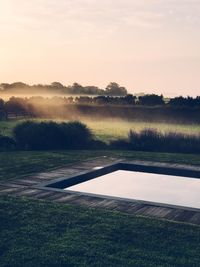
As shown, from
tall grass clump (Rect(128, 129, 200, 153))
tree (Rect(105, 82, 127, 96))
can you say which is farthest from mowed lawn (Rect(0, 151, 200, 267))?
tree (Rect(105, 82, 127, 96))

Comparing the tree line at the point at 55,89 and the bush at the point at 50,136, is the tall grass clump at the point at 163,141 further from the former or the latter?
the tree line at the point at 55,89

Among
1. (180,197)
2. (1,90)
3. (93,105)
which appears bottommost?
(180,197)

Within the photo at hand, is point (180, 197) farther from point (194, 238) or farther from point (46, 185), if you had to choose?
point (194, 238)

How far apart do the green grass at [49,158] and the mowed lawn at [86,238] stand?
3654 mm

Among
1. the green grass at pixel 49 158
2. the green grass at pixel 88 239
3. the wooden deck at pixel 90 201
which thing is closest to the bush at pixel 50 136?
the green grass at pixel 49 158

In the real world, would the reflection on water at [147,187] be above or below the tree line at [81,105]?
below

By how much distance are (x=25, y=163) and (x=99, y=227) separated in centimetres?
724

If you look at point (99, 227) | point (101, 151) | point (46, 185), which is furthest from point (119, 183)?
point (99, 227)

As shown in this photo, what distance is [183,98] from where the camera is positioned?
3278 cm

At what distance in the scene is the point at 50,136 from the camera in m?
18.9

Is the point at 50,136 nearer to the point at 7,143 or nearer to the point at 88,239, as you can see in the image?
the point at 7,143

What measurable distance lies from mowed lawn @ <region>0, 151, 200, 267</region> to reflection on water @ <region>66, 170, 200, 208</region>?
334 cm

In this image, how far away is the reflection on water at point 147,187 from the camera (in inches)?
470

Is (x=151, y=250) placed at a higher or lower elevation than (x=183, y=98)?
lower
